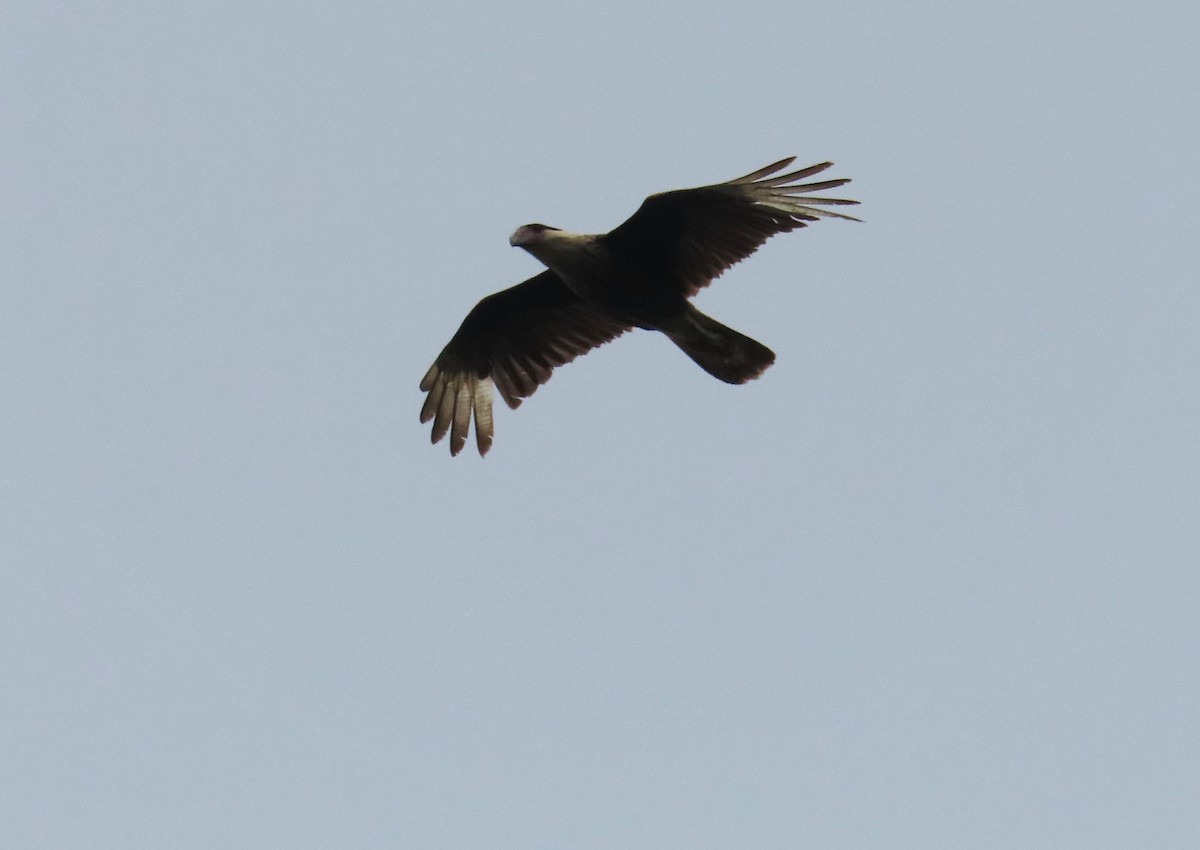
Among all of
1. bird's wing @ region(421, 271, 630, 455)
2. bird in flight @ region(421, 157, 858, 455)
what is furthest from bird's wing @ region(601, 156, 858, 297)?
bird's wing @ region(421, 271, 630, 455)

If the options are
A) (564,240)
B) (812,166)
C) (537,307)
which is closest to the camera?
(812,166)

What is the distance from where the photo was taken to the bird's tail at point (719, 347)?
9391 millimetres

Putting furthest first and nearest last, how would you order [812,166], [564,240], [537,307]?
1. [537,307]
2. [564,240]
3. [812,166]

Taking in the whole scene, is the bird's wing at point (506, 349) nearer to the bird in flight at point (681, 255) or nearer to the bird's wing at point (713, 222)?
the bird in flight at point (681, 255)

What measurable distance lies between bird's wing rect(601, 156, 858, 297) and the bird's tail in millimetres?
205

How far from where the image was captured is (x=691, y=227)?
9.30m

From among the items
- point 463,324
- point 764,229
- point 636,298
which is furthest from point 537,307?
point 764,229

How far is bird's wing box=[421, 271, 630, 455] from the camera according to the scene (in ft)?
34.3

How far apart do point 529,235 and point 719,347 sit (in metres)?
1.36

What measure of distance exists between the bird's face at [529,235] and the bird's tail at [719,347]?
2.99 ft

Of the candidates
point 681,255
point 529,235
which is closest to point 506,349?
point 529,235

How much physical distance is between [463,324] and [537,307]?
548 millimetres

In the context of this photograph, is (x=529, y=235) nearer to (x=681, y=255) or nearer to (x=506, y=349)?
(x=681, y=255)

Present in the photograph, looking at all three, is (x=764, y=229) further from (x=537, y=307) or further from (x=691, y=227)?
(x=537, y=307)
